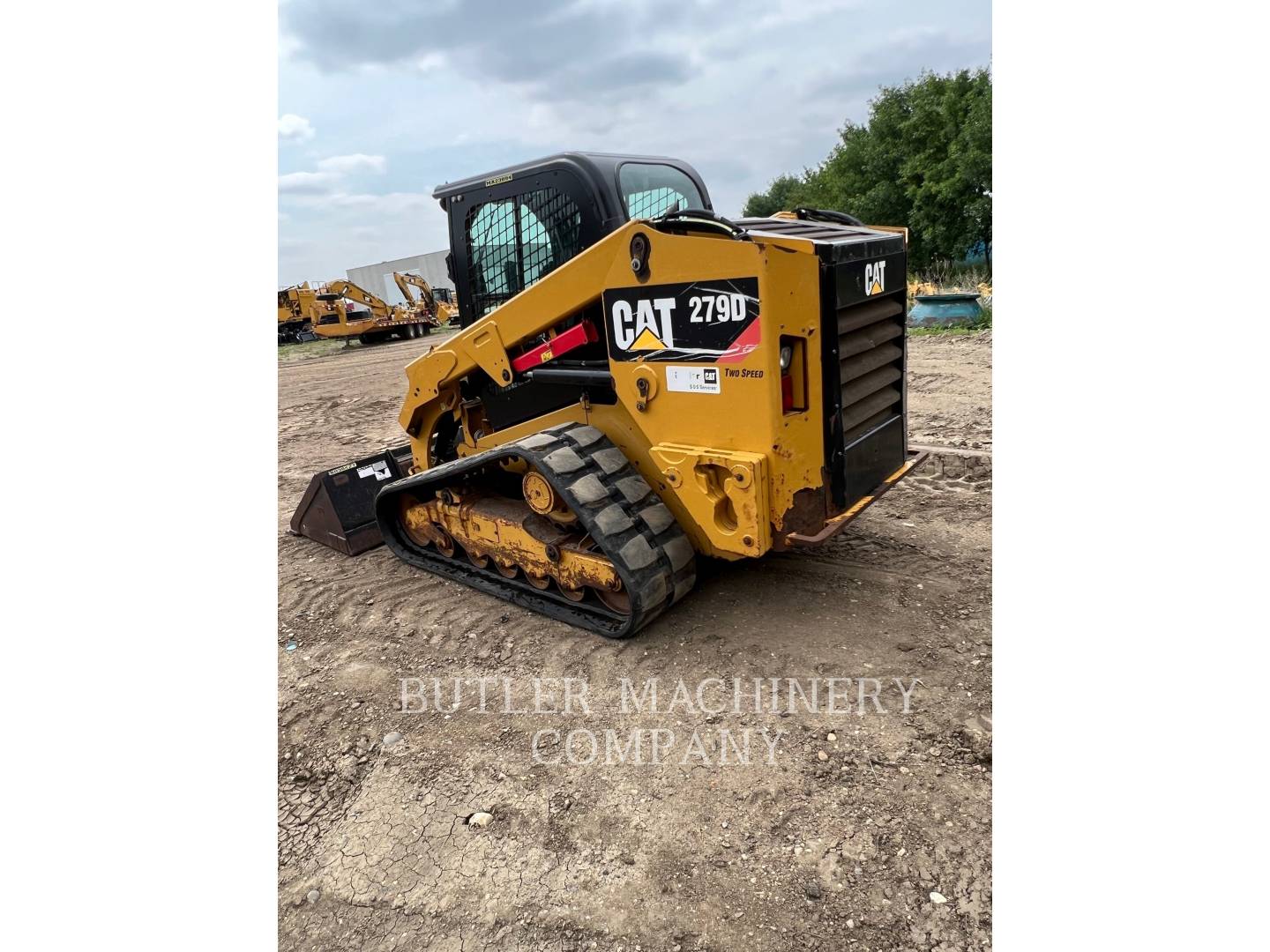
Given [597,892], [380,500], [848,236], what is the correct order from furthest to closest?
[380,500] → [848,236] → [597,892]

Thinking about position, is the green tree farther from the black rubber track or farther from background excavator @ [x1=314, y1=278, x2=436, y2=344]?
the black rubber track

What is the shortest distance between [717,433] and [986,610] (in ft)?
5.44

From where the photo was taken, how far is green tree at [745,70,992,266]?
79.0 ft

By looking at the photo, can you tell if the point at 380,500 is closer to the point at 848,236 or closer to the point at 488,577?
the point at 488,577

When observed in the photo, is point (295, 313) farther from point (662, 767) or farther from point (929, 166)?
point (662, 767)

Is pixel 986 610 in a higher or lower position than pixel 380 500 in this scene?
lower

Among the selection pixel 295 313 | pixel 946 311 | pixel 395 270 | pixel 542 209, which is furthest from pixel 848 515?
pixel 395 270

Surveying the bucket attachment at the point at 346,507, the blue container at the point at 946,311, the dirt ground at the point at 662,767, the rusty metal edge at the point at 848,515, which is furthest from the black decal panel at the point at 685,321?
the blue container at the point at 946,311

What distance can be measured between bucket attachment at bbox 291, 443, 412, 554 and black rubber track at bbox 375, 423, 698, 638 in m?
1.55

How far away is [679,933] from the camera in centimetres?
222

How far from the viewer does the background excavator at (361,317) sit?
2288cm

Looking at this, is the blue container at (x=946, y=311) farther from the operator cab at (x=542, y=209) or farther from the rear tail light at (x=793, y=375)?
the rear tail light at (x=793, y=375)

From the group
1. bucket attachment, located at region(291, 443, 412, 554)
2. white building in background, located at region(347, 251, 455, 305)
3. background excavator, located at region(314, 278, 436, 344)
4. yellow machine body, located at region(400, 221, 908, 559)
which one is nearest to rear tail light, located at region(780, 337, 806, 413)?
yellow machine body, located at region(400, 221, 908, 559)

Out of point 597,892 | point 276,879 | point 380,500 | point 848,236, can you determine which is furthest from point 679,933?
point 380,500
